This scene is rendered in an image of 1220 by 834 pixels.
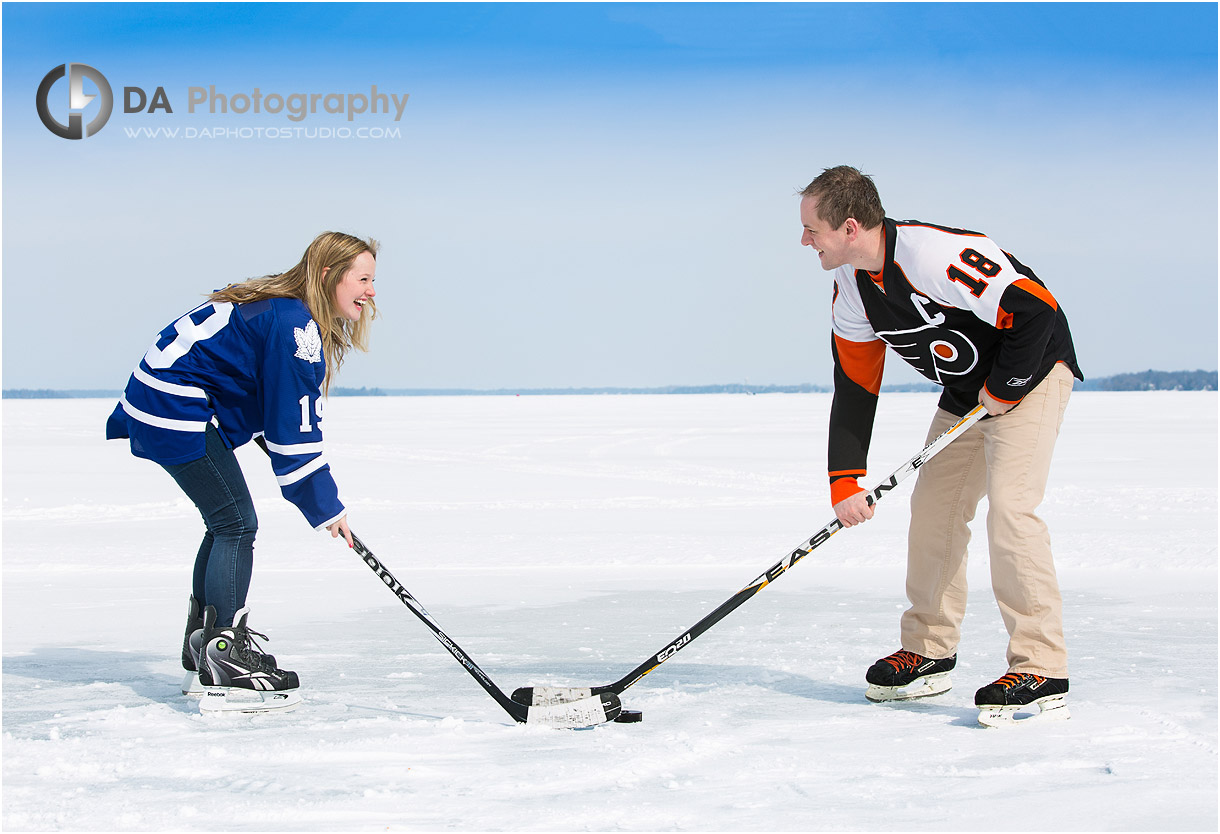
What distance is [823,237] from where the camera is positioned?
274cm

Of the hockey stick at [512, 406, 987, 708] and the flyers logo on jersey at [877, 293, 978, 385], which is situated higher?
the flyers logo on jersey at [877, 293, 978, 385]

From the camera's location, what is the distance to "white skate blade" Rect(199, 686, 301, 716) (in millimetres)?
2812

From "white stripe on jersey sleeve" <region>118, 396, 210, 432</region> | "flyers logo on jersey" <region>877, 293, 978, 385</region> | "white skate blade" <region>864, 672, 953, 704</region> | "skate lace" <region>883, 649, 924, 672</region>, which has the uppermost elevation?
"flyers logo on jersey" <region>877, 293, 978, 385</region>

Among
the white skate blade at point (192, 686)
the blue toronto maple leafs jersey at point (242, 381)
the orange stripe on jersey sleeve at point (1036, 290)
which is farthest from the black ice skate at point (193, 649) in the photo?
the orange stripe on jersey sleeve at point (1036, 290)

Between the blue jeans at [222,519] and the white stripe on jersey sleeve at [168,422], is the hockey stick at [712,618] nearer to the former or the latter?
the blue jeans at [222,519]

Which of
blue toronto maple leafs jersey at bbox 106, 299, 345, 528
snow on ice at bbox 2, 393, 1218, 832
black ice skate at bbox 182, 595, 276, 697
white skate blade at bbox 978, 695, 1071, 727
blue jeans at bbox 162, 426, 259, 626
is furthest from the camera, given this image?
black ice skate at bbox 182, 595, 276, 697

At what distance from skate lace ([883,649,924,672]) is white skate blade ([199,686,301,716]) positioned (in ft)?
5.74

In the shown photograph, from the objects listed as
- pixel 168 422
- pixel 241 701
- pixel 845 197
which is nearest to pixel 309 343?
pixel 168 422

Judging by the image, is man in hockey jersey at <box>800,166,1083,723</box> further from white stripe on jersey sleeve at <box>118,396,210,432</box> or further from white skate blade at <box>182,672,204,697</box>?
white skate blade at <box>182,672,204,697</box>

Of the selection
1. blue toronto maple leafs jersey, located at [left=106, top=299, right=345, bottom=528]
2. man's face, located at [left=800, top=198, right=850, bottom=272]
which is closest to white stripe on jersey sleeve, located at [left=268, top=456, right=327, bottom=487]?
blue toronto maple leafs jersey, located at [left=106, top=299, right=345, bottom=528]

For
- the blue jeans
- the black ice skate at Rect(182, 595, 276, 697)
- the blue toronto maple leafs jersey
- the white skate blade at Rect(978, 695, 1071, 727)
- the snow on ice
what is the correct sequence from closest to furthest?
the snow on ice, the white skate blade at Rect(978, 695, 1071, 727), the blue toronto maple leafs jersey, the blue jeans, the black ice skate at Rect(182, 595, 276, 697)

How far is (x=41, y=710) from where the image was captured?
2846 millimetres

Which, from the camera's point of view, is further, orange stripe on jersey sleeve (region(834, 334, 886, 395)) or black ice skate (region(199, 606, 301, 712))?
orange stripe on jersey sleeve (region(834, 334, 886, 395))

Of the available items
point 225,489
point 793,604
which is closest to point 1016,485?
point 793,604
